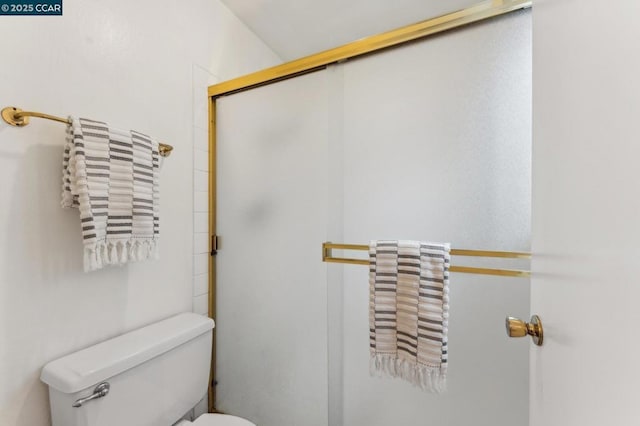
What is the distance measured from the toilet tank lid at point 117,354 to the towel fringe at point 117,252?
0.27m

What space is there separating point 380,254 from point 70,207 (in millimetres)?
961

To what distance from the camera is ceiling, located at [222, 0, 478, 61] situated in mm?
1421

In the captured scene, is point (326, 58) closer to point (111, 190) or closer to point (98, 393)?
point (111, 190)

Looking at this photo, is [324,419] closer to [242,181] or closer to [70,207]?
[242,181]

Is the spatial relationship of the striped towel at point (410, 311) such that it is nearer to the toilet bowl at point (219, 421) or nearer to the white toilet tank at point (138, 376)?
the toilet bowl at point (219, 421)

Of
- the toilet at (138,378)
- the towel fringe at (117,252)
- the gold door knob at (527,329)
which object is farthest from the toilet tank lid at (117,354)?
the gold door knob at (527,329)

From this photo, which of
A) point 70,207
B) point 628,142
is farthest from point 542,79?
point 70,207

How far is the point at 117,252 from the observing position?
89 centimetres

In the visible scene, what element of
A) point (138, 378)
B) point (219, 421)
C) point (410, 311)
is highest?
point (410, 311)

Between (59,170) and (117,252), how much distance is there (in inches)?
12.0

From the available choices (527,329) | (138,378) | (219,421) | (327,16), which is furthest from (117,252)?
(327,16)

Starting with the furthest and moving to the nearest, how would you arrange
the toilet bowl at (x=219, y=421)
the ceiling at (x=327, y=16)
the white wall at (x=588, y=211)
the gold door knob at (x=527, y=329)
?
the ceiling at (x=327, y=16) < the toilet bowl at (x=219, y=421) < the gold door knob at (x=527, y=329) < the white wall at (x=588, y=211)

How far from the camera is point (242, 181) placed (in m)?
1.33

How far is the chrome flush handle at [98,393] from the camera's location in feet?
2.46
